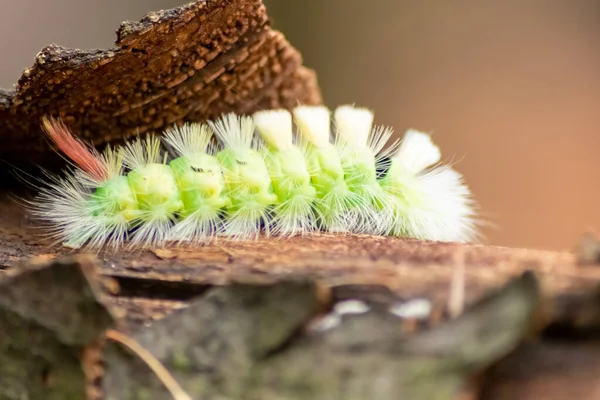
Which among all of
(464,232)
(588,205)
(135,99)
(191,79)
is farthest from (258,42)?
(588,205)

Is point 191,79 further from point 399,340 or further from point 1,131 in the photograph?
point 399,340

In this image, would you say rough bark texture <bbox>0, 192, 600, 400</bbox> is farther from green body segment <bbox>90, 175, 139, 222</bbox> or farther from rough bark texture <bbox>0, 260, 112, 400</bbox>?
green body segment <bbox>90, 175, 139, 222</bbox>

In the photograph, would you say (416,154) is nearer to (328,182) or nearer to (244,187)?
Answer: (328,182)

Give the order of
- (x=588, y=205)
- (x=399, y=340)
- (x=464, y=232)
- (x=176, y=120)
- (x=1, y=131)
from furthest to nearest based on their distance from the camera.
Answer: (x=588, y=205) → (x=464, y=232) → (x=176, y=120) → (x=1, y=131) → (x=399, y=340)

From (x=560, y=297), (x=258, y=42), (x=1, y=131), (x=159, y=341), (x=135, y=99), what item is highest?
(x=258, y=42)

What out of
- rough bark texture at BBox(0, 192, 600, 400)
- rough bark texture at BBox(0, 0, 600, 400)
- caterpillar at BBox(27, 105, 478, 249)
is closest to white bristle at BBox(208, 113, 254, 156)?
caterpillar at BBox(27, 105, 478, 249)
